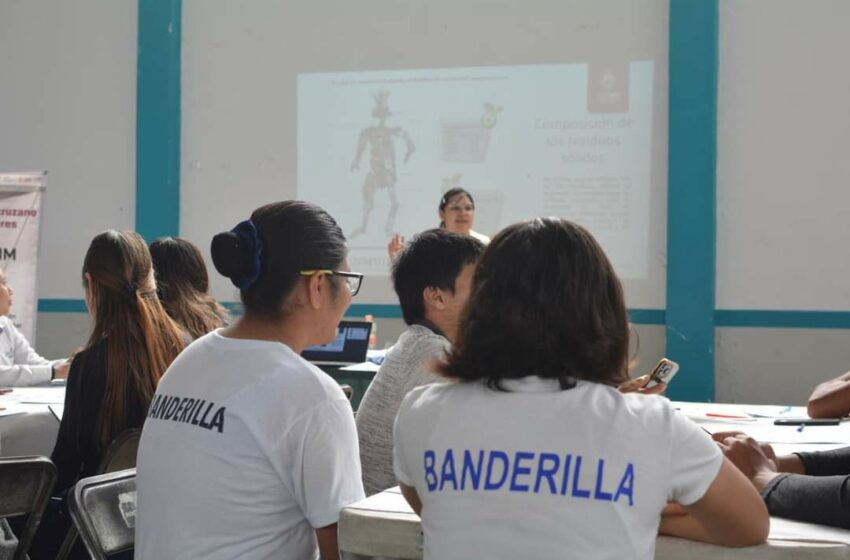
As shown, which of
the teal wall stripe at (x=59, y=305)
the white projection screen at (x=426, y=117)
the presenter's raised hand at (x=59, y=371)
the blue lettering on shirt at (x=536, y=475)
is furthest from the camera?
the teal wall stripe at (x=59, y=305)

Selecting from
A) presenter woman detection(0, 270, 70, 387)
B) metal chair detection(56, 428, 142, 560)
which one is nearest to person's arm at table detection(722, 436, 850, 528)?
metal chair detection(56, 428, 142, 560)

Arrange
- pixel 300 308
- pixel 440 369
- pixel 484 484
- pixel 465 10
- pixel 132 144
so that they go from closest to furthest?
pixel 484 484, pixel 440 369, pixel 300 308, pixel 465 10, pixel 132 144

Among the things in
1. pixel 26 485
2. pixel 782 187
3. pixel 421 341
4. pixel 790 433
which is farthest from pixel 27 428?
pixel 782 187

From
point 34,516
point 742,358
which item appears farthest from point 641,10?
point 34,516

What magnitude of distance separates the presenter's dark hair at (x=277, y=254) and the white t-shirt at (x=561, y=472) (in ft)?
1.44

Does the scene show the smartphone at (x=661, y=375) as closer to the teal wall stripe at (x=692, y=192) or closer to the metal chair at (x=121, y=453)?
the metal chair at (x=121, y=453)

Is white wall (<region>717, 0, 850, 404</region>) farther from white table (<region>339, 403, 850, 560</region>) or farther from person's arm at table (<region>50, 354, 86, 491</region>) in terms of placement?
white table (<region>339, 403, 850, 560</region>)

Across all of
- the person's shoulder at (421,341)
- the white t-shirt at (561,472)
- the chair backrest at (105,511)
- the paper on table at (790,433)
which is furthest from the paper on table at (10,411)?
the white t-shirt at (561,472)

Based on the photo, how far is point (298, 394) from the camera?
144 centimetres

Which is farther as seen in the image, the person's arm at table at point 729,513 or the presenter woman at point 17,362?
the presenter woman at point 17,362

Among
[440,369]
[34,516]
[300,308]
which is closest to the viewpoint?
[440,369]

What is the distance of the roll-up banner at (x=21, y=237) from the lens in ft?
20.7

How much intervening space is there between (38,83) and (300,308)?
6.48 metres

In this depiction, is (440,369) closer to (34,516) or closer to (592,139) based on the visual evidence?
(34,516)
